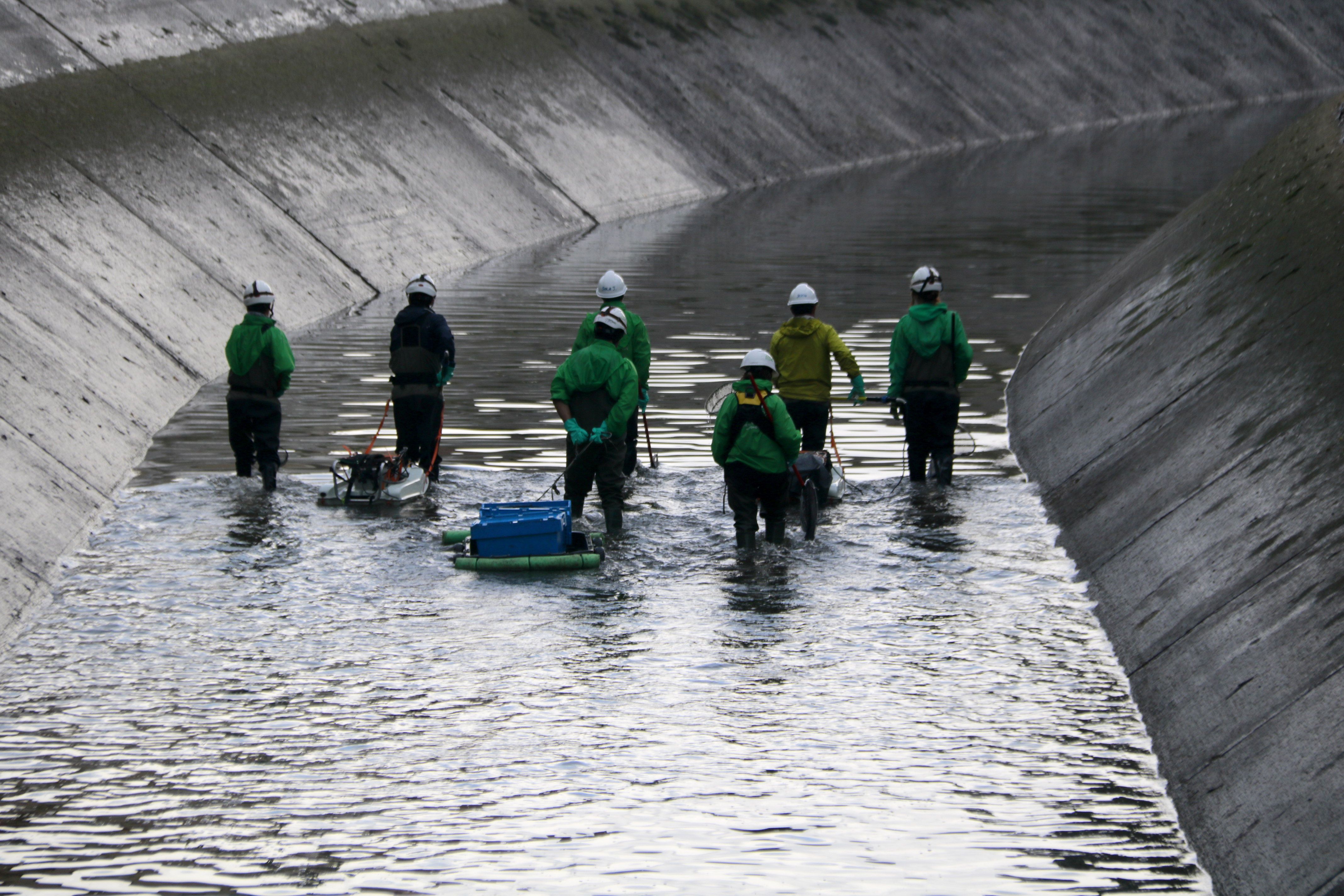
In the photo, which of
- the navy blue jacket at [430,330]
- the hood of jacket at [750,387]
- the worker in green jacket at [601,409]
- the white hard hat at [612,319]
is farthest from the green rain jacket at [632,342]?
the hood of jacket at [750,387]

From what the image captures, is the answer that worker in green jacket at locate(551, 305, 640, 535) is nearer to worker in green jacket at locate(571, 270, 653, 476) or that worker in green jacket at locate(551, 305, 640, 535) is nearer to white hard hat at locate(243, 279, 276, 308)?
worker in green jacket at locate(571, 270, 653, 476)

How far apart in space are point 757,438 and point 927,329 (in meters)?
2.99

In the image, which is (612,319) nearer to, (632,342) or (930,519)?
(632,342)

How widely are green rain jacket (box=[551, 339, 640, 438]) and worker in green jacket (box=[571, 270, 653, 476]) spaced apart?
2.24 feet

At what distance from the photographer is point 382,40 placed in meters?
40.2

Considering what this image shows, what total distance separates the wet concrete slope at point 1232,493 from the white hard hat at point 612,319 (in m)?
3.86

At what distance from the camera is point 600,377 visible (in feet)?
50.3

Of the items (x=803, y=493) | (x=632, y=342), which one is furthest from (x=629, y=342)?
(x=803, y=493)

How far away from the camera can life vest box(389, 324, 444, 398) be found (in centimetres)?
1686

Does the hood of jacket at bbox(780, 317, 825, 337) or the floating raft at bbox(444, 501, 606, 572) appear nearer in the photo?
the floating raft at bbox(444, 501, 606, 572)

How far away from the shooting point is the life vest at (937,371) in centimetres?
1662

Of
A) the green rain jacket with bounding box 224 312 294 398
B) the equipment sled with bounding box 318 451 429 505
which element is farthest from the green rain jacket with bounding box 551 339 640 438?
the green rain jacket with bounding box 224 312 294 398

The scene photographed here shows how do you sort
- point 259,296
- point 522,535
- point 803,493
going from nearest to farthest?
point 522,535 < point 803,493 < point 259,296

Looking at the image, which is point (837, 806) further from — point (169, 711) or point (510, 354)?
point (510, 354)
